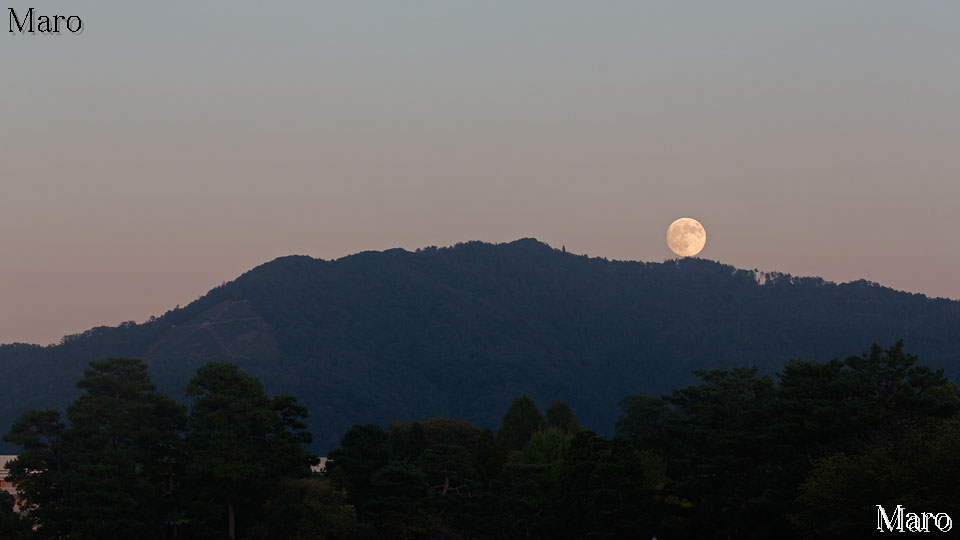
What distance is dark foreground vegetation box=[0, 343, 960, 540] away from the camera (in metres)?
64.3

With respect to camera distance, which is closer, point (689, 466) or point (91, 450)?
point (689, 466)

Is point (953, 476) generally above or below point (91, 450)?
below

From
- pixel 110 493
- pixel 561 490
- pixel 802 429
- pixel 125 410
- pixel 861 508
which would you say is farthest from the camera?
pixel 125 410

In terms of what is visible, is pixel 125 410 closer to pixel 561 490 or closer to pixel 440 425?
pixel 561 490

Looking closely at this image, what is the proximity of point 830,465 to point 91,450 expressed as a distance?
5121cm

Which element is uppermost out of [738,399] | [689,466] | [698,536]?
[738,399]

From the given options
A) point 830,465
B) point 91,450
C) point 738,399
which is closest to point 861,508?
point 830,465

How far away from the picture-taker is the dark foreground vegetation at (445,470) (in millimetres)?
64312

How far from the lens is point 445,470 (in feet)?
279

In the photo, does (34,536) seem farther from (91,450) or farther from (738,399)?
(738,399)

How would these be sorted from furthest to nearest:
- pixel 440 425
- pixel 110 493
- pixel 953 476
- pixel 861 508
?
pixel 440 425 < pixel 110 493 < pixel 861 508 < pixel 953 476

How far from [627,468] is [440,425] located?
2775 inches

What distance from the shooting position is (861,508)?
5244 cm

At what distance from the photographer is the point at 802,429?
65875mm
